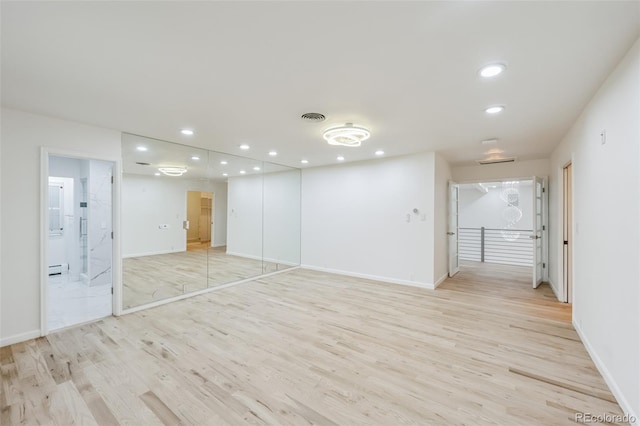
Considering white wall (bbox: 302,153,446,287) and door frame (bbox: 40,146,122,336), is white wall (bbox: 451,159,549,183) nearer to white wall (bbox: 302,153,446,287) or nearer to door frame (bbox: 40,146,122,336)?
white wall (bbox: 302,153,446,287)

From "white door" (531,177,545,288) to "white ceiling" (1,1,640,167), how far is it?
2223 millimetres

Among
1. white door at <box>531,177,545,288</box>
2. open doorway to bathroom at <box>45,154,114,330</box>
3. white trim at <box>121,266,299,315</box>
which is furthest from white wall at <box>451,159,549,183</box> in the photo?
open doorway to bathroom at <box>45,154,114,330</box>

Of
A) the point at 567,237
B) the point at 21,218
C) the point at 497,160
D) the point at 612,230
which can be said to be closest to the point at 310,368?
the point at 612,230

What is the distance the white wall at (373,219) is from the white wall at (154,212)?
2.59 m

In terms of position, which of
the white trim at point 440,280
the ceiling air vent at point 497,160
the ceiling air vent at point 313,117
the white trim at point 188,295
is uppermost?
the ceiling air vent at point 497,160

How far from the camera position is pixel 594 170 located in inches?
102

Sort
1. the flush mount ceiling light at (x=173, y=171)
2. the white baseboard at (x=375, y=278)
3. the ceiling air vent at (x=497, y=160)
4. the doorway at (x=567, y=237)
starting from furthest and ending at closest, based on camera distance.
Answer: the ceiling air vent at (x=497, y=160), the white baseboard at (x=375, y=278), the flush mount ceiling light at (x=173, y=171), the doorway at (x=567, y=237)

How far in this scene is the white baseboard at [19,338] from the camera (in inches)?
114

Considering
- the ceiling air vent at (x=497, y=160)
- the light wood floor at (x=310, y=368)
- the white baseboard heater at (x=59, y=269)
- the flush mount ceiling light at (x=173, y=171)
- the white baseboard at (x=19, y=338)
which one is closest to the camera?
the light wood floor at (x=310, y=368)

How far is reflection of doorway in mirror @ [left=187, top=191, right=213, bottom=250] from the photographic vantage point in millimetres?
5159

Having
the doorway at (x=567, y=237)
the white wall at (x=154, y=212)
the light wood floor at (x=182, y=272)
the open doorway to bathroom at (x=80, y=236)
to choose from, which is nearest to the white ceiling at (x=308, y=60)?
the white wall at (x=154, y=212)

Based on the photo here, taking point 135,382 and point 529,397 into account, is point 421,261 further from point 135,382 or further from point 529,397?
point 135,382

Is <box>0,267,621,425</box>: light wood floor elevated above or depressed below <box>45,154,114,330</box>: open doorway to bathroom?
below

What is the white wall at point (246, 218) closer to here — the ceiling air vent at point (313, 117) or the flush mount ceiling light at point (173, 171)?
the flush mount ceiling light at point (173, 171)
